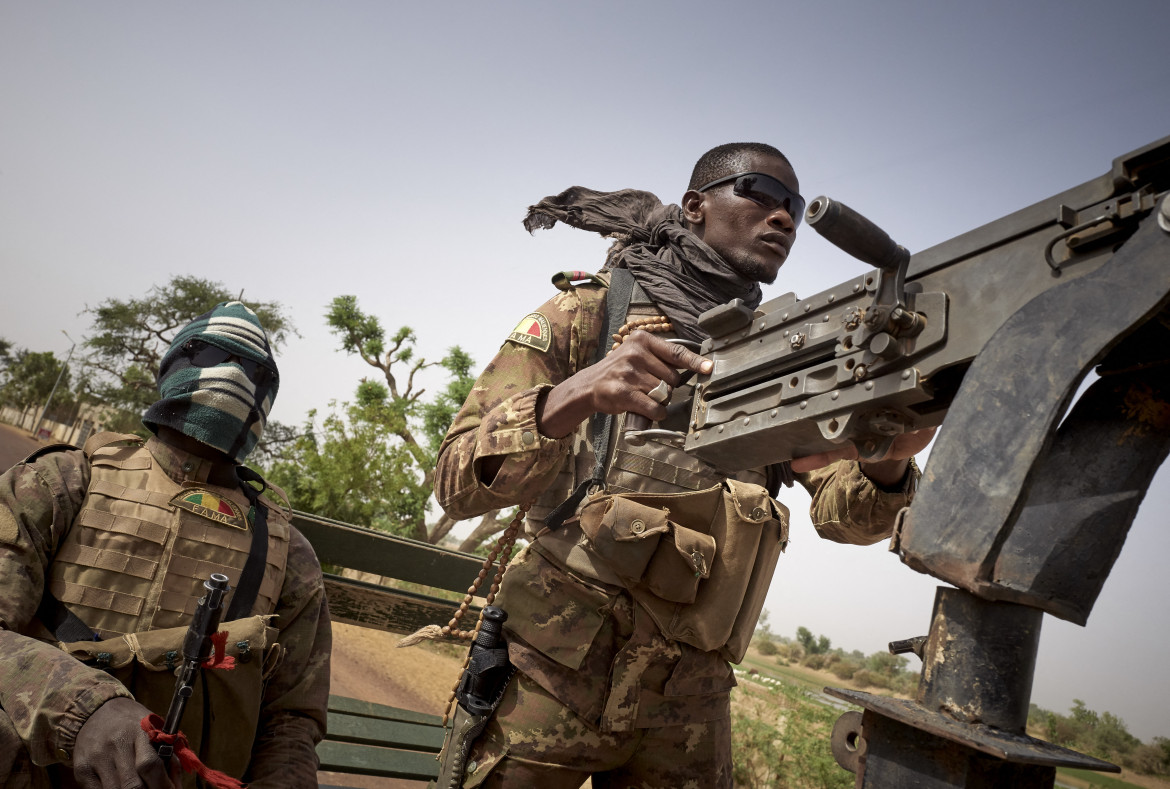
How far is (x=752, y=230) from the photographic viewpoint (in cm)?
273

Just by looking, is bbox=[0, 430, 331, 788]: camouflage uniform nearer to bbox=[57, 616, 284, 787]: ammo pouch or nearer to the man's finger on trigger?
bbox=[57, 616, 284, 787]: ammo pouch

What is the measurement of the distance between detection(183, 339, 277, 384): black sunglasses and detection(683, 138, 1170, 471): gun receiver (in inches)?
66.5

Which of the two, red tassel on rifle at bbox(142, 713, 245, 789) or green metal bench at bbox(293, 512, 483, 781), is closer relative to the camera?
red tassel on rifle at bbox(142, 713, 245, 789)

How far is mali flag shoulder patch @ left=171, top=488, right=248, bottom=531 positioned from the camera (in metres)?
2.39

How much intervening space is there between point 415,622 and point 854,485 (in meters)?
3.38

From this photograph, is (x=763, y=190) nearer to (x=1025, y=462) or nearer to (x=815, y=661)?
(x=1025, y=462)

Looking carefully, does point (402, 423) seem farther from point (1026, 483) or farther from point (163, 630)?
point (1026, 483)

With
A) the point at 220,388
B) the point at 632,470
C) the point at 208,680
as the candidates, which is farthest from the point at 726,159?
the point at 208,680

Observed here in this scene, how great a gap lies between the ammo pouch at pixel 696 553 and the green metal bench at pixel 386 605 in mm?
2697

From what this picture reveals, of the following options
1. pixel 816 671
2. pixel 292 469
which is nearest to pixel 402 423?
pixel 292 469

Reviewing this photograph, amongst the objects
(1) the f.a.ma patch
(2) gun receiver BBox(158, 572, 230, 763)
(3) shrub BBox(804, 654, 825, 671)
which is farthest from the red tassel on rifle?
(3) shrub BBox(804, 654, 825, 671)

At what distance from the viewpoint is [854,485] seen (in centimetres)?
265

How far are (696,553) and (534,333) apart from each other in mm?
951

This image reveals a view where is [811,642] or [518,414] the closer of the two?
[518,414]
